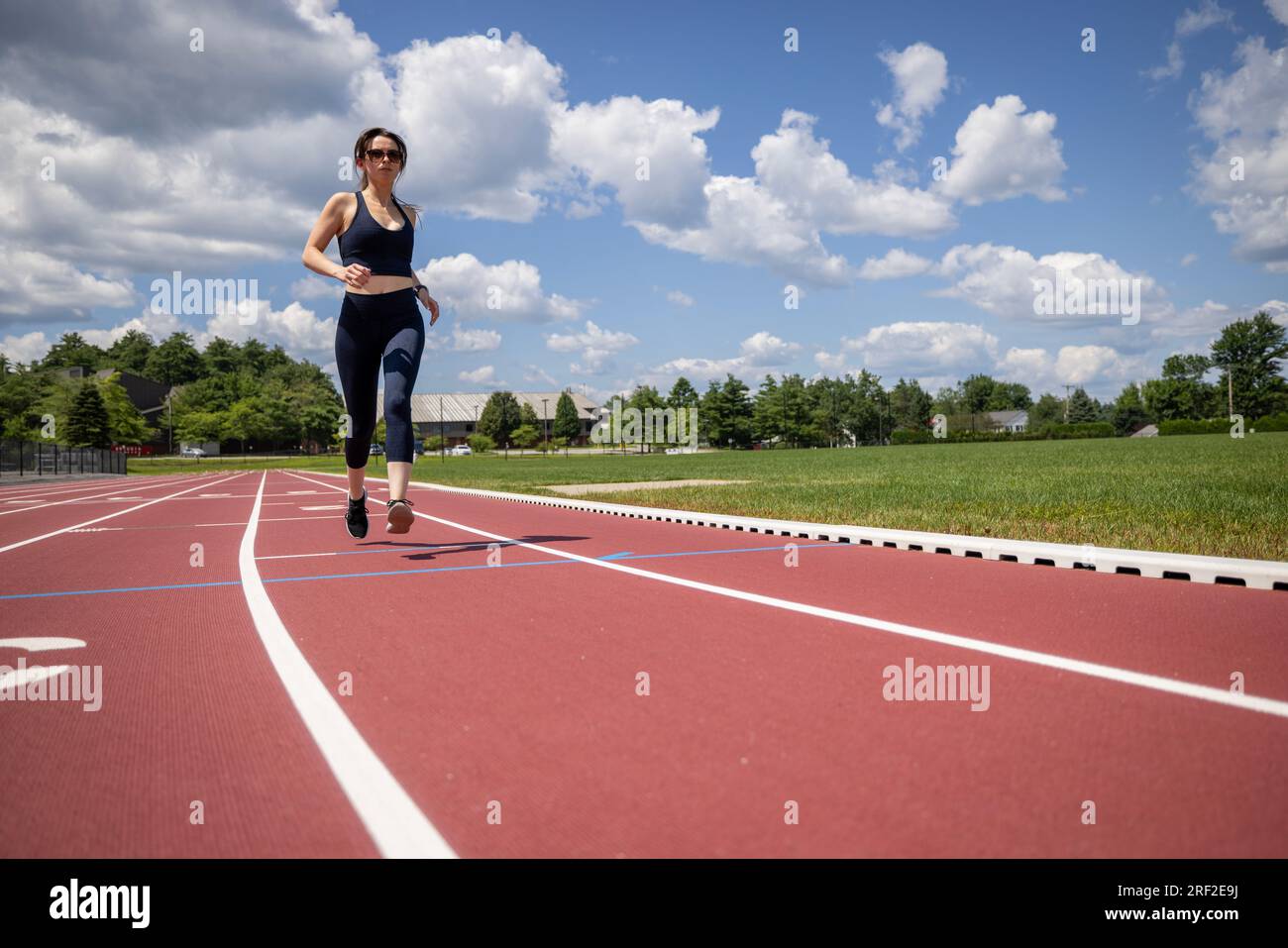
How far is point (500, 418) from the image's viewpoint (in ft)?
448

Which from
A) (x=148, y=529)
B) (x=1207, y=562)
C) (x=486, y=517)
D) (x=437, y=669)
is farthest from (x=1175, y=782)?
(x=148, y=529)

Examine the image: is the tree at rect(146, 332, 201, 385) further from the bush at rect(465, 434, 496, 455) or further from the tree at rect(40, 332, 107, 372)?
the bush at rect(465, 434, 496, 455)

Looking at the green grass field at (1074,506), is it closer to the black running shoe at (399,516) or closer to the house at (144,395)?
the black running shoe at (399,516)

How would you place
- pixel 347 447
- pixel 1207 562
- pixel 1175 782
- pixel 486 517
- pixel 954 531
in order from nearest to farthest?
pixel 1175 782 < pixel 1207 562 < pixel 347 447 < pixel 954 531 < pixel 486 517

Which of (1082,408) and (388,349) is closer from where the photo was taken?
(388,349)

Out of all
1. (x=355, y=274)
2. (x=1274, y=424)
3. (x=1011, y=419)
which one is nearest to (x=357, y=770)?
(x=355, y=274)

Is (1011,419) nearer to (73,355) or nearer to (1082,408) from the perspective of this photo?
(1082,408)

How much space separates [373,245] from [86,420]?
3241 inches

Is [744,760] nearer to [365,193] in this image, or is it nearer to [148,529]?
[365,193]

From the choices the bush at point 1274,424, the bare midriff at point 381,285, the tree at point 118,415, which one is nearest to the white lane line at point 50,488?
the bare midriff at point 381,285

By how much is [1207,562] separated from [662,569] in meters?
4.68

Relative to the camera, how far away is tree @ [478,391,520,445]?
13662 cm

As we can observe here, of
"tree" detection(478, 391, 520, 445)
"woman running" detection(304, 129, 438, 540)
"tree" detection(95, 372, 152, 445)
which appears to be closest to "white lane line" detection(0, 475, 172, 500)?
"woman running" detection(304, 129, 438, 540)

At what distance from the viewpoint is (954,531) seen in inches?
411
